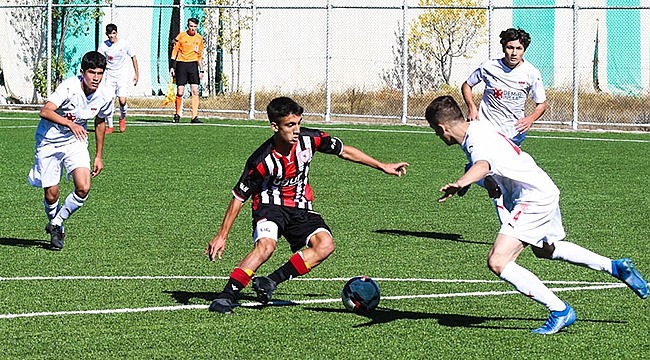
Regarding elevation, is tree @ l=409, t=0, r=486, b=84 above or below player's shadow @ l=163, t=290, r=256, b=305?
above

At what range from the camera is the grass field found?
23.4 feet

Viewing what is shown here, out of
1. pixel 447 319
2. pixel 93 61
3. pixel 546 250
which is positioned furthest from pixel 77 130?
pixel 546 250

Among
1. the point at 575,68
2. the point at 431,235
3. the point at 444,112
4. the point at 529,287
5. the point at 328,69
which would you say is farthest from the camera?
the point at 328,69

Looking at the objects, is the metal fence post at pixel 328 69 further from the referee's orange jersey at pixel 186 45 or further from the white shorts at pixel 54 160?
the white shorts at pixel 54 160

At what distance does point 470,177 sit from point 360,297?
1403 mm

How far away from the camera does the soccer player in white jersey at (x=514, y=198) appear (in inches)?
287

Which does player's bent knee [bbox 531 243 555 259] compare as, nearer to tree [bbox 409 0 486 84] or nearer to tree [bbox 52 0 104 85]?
tree [bbox 409 0 486 84]

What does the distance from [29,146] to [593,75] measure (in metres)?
13.6

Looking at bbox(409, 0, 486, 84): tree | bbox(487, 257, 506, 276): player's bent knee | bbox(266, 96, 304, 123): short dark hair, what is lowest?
bbox(487, 257, 506, 276): player's bent knee

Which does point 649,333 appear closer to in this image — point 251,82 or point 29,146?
point 29,146

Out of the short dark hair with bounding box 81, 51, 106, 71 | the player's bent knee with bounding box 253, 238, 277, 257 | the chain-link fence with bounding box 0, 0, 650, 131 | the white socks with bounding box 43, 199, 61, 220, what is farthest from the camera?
the chain-link fence with bounding box 0, 0, 650, 131

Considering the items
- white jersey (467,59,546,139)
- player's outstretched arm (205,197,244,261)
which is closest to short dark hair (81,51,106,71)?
player's outstretched arm (205,197,244,261)

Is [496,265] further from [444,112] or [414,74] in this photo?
[414,74]

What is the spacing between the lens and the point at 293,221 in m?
8.33
